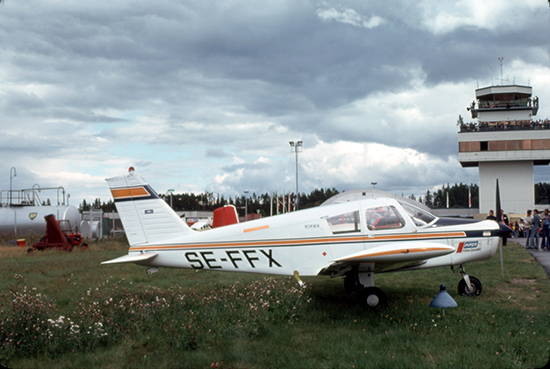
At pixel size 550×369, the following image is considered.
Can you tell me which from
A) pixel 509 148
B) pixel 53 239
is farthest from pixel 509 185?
pixel 53 239

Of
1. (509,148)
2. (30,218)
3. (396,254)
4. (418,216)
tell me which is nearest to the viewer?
(396,254)

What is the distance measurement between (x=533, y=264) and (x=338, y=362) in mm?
10971

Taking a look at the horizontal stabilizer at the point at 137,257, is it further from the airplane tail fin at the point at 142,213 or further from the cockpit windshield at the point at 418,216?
the cockpit windshield at the point at 418,216

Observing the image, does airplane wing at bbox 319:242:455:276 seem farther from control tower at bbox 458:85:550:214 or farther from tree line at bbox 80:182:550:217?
tree line at bbox 80:182:550:217

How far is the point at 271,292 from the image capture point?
8172 mm

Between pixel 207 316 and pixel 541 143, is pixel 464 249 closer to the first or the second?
pixel 207 316

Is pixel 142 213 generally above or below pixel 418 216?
above

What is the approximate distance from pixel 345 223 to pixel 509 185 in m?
49.0

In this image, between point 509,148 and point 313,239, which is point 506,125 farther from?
point 313,239

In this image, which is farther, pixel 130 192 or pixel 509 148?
pixel 509 148

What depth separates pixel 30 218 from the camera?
90.3ft

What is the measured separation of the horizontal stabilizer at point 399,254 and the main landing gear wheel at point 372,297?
849mm

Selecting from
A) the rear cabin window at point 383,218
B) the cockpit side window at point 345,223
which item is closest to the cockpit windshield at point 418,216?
the rear cabin window at point 383,218

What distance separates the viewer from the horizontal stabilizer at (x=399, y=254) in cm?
704
